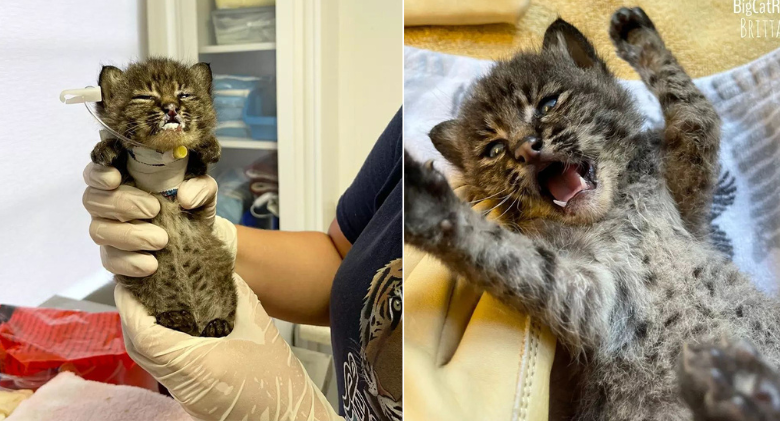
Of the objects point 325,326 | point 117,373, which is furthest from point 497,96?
point 117,373

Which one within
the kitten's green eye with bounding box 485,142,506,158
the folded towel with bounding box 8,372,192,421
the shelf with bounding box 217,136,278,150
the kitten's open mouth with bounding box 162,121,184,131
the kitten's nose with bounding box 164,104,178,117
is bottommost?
the folded towel with bounding box 8,372,192,421

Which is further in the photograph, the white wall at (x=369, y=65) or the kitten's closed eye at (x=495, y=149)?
the white wall at (x=369, y=65)

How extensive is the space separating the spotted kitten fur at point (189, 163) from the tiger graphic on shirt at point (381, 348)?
0.17 metres

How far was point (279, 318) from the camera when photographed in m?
0.68

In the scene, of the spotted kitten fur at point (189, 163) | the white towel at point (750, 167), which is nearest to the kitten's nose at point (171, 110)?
the spotted kitten fur at point (189, 163)

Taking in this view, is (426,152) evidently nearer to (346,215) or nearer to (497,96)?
(497,96)

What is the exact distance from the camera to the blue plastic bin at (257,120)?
1.82 feet

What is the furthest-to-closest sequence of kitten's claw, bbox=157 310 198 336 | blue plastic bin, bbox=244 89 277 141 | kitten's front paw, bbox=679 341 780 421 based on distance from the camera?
blue plastic bin, bbox=244 89 277 141 → kitten's claw, bbox=157 310 198 336 → kitten's front paw, bbox=679 341 780 421

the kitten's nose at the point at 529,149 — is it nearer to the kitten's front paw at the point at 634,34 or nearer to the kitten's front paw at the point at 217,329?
the kitten's front paw at the point at 634,34

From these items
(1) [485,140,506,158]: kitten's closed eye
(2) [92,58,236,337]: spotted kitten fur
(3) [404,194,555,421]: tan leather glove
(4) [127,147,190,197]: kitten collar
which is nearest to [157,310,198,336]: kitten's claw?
(2) [92,58,236,337]: spotted kitten fur

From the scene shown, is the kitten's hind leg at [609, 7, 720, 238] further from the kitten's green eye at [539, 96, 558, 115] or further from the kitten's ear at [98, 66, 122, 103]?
→ the kitten's ear at [98, 66, 122, 103]

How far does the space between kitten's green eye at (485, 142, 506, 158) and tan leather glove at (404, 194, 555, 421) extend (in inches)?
4.5

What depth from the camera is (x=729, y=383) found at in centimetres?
34

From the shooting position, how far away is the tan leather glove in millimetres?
394
